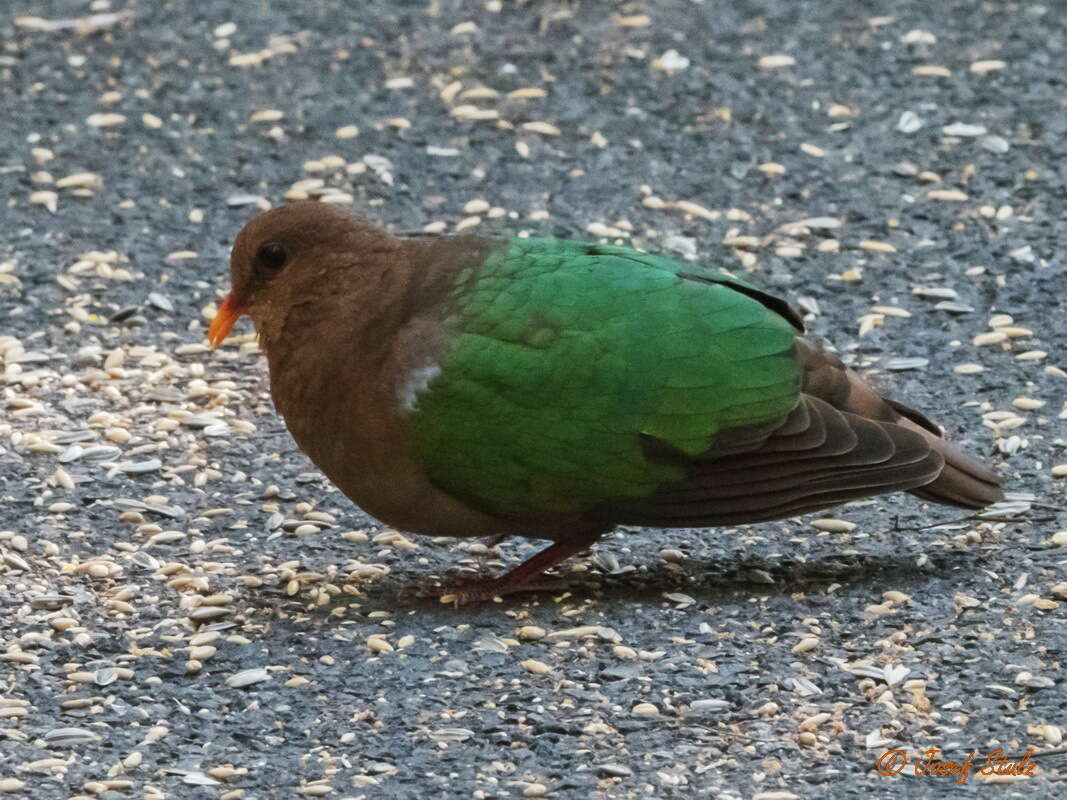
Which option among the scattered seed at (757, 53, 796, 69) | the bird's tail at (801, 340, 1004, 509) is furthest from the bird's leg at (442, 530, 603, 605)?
the scattered seed at (757, 53, 796, 69)

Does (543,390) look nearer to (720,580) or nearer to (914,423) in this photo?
(720,580)

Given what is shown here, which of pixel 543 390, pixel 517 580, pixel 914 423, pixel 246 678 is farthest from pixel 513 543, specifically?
pixel 914 423

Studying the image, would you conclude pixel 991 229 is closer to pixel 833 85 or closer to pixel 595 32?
pixel 833 85

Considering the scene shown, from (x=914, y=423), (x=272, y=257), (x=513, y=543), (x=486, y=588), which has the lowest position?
(x=513, y=543)

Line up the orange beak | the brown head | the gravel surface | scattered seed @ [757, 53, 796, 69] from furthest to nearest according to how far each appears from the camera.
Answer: scattered seed @ [757, 53, 796, 69], the orange beak, the brown head, the gravel surface

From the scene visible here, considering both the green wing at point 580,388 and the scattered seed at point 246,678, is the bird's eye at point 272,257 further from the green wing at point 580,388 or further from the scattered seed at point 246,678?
the scattered seed at point 246,678

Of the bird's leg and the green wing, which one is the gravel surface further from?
the green wing
